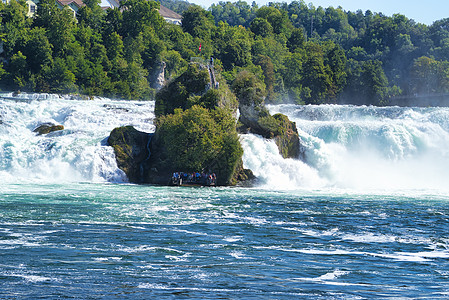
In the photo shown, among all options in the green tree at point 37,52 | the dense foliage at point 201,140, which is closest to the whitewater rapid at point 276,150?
the dense foliage at point 201,140

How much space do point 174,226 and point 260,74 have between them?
88.4 metres

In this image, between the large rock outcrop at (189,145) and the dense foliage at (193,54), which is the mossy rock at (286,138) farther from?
the dense foliage at (193,54)

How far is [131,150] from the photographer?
52531mm

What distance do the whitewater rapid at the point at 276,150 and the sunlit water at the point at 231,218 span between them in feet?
0.35

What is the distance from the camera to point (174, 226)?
29578 millimetres

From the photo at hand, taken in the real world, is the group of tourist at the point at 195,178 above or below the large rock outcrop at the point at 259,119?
below

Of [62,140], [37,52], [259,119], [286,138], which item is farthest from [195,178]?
[37,52]

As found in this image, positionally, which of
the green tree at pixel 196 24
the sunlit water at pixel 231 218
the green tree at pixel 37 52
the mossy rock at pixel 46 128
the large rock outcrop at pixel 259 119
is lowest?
the sunlit water at pixel 231 218

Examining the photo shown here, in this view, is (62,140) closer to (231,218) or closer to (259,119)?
(259,119)

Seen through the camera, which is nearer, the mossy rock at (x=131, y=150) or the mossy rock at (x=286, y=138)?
the mossy rock at (x=131, y=150)

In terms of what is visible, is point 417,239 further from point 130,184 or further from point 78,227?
point 130,184

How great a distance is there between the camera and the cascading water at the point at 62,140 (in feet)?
167

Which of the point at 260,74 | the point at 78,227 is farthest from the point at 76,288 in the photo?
the point at 260,74

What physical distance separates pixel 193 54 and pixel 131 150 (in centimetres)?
6350
